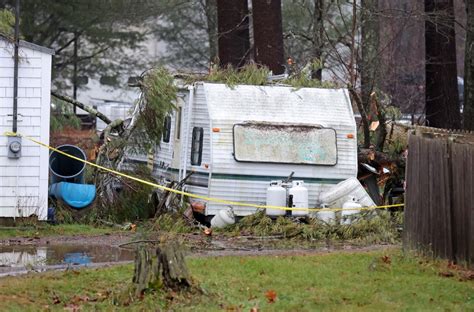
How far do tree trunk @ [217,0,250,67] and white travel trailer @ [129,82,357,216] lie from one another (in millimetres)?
6058

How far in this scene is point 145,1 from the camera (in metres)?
36.2

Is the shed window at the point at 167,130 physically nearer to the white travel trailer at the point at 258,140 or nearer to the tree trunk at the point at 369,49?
the white travel trailer at the point at 258,140

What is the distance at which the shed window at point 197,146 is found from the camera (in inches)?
644

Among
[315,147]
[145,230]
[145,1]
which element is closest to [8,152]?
[145,230]

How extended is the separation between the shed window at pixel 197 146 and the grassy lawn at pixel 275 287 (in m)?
4.09

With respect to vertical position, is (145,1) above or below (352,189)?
above

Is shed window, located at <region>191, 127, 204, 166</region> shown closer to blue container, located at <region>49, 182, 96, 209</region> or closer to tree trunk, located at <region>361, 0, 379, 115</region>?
blue container, located at <region>49, 182, 96, 209</region>

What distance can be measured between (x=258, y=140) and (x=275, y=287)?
5.83 meters

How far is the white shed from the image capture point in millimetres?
15602

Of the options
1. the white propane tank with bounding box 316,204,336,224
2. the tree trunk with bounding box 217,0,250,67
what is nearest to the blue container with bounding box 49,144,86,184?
the white propane tank with bounding box 316,204,336,224

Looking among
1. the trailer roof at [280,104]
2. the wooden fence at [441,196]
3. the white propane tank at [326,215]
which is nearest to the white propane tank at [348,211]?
the white propane tank at [326,215]

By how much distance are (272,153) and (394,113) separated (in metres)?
3.77

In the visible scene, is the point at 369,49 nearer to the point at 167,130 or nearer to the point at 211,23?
the point at 167,130

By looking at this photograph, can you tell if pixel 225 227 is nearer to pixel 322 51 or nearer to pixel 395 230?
pixel 395 230
